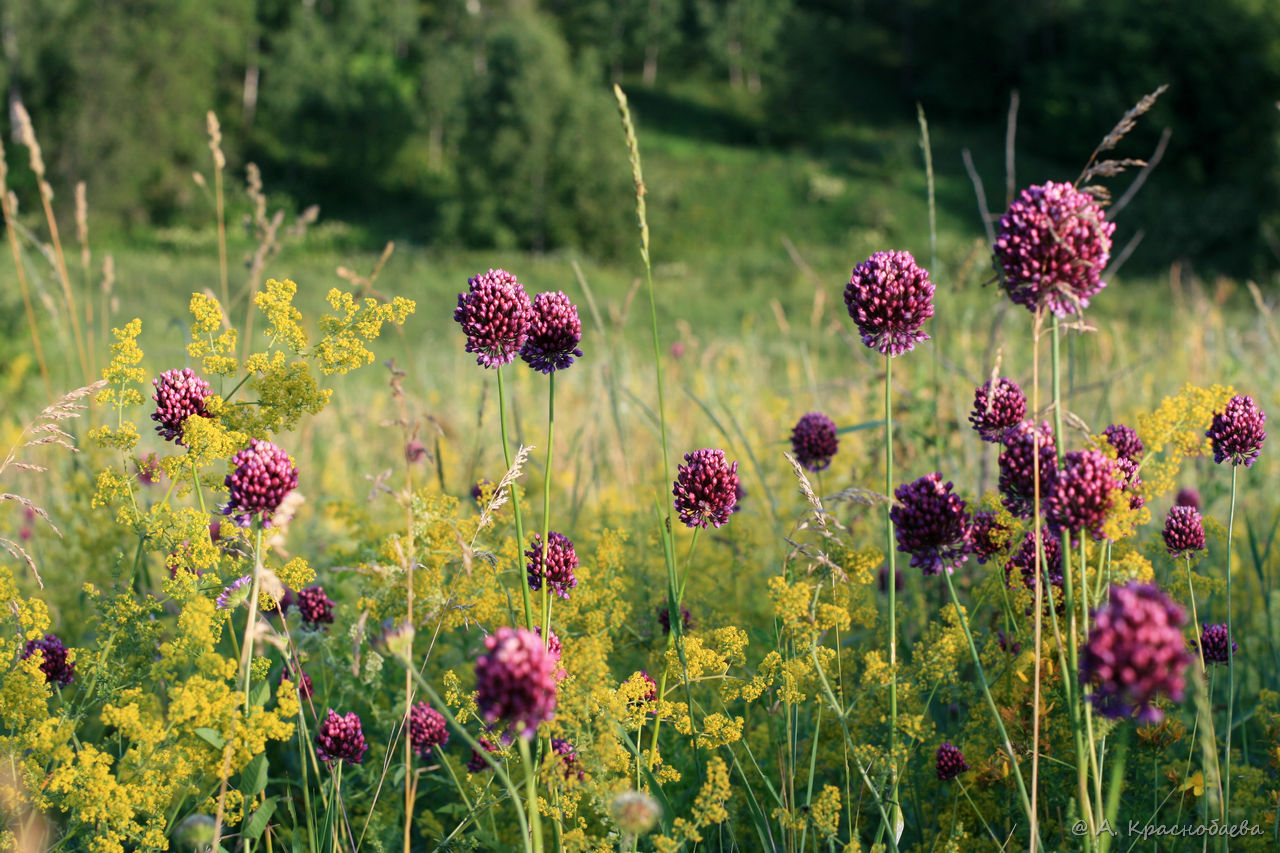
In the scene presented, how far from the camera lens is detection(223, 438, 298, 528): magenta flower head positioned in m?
1.37

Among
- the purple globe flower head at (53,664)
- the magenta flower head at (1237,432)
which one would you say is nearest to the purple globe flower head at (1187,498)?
the magenta flower head at (1237,432)

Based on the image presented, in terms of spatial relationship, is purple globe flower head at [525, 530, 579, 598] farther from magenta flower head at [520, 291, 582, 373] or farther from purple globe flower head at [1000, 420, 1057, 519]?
purple globe flower head at [1000, 420, 1057, 519]

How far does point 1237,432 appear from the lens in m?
1.65

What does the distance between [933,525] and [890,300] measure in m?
0.41

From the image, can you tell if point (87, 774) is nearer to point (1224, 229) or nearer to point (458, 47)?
point (1224, 229)

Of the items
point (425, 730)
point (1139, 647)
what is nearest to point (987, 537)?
point (1139, 647)

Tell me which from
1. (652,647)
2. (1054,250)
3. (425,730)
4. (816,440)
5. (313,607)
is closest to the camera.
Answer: (1054,250)

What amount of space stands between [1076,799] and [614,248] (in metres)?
42.8

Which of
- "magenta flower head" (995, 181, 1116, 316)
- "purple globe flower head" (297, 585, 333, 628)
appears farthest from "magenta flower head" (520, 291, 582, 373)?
"purple globe flower head" (297, 585, 333, 628)

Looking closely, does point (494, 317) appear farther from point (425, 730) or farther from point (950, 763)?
point (950, 763)

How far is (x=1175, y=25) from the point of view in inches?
1697

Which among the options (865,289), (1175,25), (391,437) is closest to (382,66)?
(1175,25)

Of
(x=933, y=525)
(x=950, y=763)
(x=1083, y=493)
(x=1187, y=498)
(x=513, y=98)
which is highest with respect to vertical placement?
(x=513, y=98)

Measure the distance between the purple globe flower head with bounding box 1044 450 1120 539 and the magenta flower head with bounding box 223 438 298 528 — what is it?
1.18 meters
